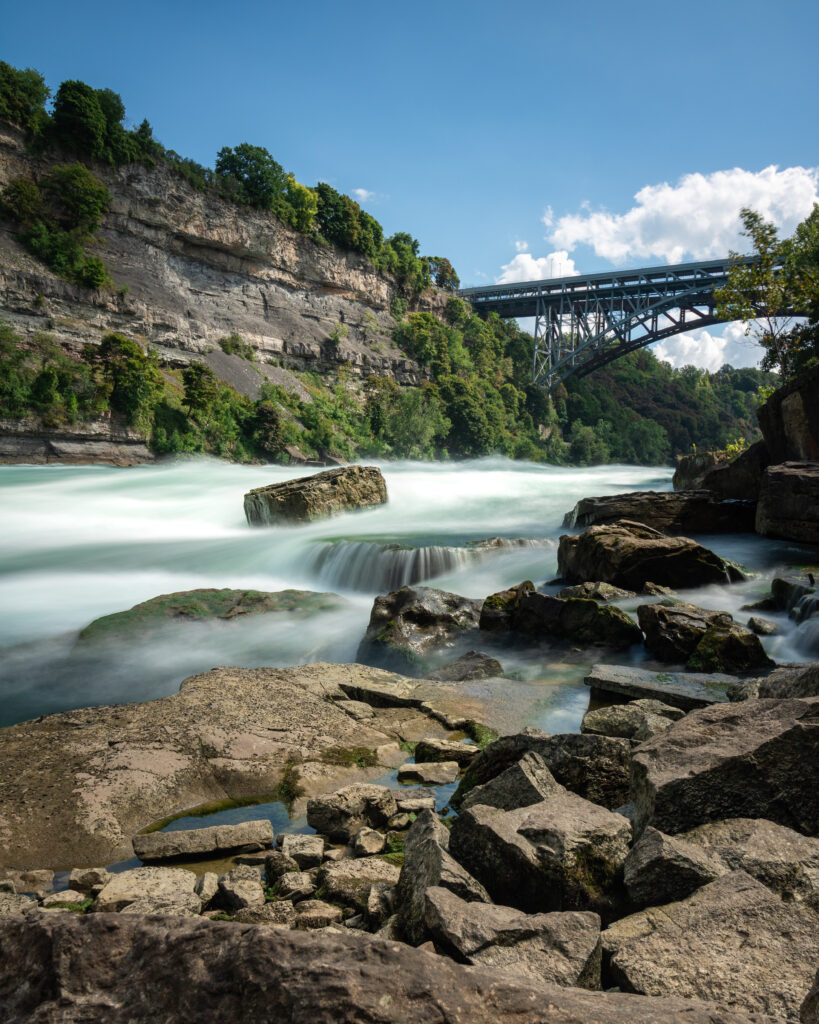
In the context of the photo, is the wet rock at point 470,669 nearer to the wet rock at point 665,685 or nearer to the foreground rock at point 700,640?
the wet rock at point 665,685

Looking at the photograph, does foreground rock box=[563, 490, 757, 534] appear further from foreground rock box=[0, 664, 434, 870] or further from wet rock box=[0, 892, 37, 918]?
wet rock box=[0, 892, 37, 918]

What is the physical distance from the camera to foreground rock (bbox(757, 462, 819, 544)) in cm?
1091

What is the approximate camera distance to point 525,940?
6.09ft

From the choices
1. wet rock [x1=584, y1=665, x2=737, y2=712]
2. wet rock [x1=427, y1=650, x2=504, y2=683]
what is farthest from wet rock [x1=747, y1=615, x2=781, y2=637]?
wet rock [x1=427, y1=650, x2=504, y2=683]

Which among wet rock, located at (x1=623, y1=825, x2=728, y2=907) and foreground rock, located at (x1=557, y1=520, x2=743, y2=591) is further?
foreground rock, located at (x1=557, y1=520, x2=743, y2=591)

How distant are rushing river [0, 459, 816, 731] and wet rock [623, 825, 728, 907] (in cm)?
292

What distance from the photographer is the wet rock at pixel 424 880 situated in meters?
2.14

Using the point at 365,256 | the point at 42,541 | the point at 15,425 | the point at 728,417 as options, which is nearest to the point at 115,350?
the point at 15,425

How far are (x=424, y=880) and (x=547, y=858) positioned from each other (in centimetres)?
47

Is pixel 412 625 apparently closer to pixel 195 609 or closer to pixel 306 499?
pixel 195 609

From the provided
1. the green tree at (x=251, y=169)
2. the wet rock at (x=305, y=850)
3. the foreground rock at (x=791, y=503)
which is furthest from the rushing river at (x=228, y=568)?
the green tree at (x=251, y=169)

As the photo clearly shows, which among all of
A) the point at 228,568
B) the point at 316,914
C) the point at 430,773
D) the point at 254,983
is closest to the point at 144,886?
the point at 316,914

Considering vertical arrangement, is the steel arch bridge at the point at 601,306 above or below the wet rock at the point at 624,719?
above

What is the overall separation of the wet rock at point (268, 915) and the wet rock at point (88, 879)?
0.82 meters
